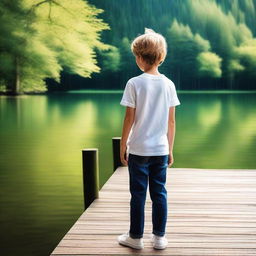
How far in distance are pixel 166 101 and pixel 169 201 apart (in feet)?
5.05

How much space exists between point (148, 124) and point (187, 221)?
1.04 meters

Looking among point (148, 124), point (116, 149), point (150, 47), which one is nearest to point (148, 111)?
point (148, 124)

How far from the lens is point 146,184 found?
8.78ft

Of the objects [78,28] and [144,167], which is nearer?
[144,167]

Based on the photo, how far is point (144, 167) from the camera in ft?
8.63

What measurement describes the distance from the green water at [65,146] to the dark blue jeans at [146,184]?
248cm

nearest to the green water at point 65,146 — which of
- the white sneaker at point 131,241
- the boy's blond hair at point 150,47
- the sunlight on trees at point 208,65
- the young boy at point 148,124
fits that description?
the sunlight on trees at point 208,65

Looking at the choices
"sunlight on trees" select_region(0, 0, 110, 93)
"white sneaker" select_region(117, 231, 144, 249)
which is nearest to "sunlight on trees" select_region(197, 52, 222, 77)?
"sunlight on trees" select_region(0, 0, 110, 93)

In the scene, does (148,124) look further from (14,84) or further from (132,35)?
(132,35)

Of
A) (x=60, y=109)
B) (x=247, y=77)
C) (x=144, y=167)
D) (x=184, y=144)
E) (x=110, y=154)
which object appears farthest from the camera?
(x=247, y=77)

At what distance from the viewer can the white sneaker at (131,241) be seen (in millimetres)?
2773

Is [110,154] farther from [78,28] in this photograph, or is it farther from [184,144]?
[78,28]

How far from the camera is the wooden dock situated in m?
2.82

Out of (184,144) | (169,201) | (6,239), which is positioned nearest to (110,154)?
(184,144)
